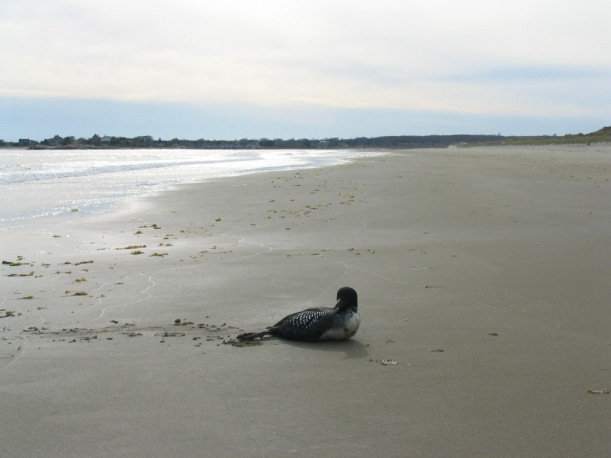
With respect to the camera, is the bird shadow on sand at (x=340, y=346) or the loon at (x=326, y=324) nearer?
the bird shadow on sand at (x=340, y=346)

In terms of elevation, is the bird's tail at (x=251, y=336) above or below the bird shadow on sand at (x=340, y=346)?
above

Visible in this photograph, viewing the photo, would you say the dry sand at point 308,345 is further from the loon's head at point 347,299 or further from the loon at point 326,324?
the loon's head at point 347,299

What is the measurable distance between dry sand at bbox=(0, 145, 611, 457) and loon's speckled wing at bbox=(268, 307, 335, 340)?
3.2 inches

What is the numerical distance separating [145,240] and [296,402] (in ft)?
18.2

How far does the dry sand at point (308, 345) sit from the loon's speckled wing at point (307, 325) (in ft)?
0.27

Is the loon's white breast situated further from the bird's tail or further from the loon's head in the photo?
the bird's tail

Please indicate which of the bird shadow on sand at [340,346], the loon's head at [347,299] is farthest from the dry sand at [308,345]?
the loon's head at [347,299]

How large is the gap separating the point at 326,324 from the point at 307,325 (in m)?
0.12

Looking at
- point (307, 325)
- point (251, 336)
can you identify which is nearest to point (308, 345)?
point (307, 325)

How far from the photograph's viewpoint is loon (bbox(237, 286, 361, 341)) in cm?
398

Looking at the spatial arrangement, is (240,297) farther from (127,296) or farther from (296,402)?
(296,402)

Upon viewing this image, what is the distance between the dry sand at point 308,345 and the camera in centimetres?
271

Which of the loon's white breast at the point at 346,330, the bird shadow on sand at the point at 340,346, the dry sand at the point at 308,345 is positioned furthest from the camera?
the loon's white breast at the point at 346,330

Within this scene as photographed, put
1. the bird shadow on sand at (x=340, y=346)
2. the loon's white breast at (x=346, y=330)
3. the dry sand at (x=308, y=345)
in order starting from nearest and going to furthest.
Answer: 1. the dry sand at (x=308, y=345)
2. the bird shadow on sand at (x=340, y=346)
3. the loon's white breast at (x=346, y=330)
